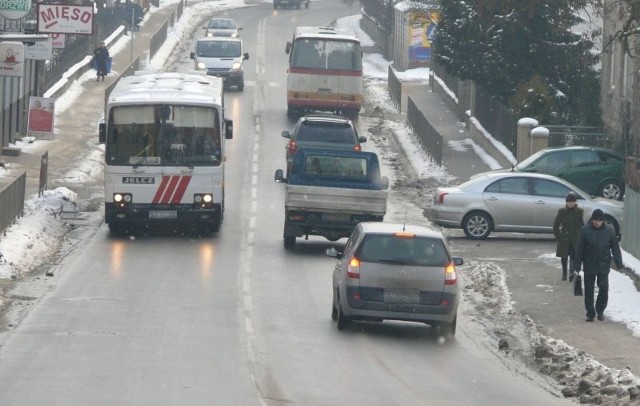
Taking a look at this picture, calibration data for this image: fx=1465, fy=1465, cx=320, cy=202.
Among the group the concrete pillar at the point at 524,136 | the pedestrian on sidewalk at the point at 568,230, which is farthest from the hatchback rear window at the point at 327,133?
the pedestrian on sidewalk at the point at 568,230

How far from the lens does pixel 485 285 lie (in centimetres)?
2448

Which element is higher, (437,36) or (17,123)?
(437,36)

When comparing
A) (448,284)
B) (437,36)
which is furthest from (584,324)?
(437,36)

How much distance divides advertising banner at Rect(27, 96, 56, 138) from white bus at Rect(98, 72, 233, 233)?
8.57 m

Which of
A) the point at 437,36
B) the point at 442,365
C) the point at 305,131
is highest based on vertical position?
the point at 437,36

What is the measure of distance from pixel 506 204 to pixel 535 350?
12.0m

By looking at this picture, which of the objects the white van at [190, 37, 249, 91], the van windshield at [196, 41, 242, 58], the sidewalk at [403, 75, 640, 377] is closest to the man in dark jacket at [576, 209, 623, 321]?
the sidewalk at [403, 75, 640, 377]

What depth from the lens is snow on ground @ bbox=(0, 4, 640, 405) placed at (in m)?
16.0

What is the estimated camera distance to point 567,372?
1673cm

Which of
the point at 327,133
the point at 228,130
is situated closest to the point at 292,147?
the point at 327,133

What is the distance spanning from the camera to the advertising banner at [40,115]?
120 ft

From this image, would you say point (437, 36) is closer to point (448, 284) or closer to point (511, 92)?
point (511, 92)

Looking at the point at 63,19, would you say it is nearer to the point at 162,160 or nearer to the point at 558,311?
the point at 162,160

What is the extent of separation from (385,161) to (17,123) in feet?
36.2
